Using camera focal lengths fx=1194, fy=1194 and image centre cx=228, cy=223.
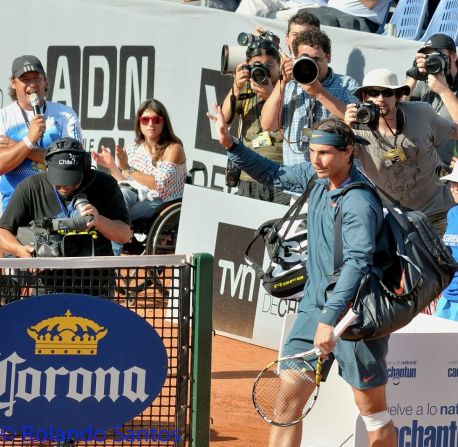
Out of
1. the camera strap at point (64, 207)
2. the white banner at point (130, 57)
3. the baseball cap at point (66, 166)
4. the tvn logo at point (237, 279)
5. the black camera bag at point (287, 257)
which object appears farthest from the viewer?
the white banner at point (130, 57)

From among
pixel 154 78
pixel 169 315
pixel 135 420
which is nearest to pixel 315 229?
pixel 169 315

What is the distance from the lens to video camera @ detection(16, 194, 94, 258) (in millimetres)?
7074

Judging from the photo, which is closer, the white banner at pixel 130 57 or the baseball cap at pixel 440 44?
the baseball cap at pixel 440 44

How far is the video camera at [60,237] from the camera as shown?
7074 millimetres

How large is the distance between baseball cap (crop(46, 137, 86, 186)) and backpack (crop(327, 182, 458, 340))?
2.00 m

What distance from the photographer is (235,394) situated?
8945 mm

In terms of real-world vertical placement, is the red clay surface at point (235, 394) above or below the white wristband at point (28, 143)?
below

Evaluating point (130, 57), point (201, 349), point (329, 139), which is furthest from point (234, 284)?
point (329, 139)

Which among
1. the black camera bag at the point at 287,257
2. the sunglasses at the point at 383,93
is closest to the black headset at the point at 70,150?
the black camera bag at the point at 287,257

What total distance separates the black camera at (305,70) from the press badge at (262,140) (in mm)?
1524

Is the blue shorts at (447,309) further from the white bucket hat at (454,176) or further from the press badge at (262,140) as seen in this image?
the press badge at (262,140)

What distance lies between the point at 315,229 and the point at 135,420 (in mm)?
1372

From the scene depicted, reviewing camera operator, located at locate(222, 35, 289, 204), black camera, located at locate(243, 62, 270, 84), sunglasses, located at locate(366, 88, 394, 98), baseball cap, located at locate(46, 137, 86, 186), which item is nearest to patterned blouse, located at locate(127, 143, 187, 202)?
camera operator, located at locate(222, 35, 289, 204)

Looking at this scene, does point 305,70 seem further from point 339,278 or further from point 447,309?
point 339,278
